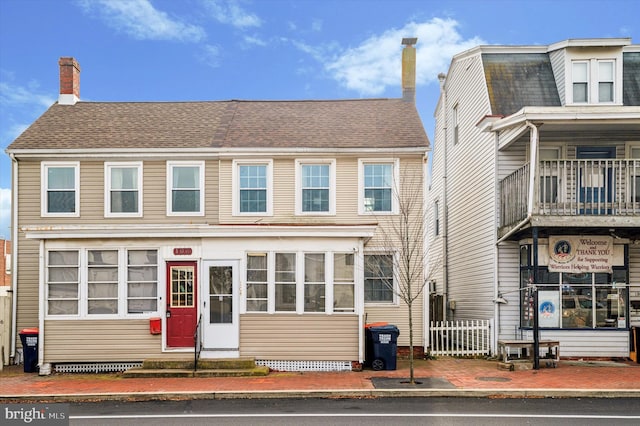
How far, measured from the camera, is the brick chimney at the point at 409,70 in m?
20.5

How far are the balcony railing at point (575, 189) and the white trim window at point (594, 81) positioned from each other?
189cm

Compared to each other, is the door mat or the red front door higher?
the red front door

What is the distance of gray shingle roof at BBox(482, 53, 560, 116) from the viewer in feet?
57.0

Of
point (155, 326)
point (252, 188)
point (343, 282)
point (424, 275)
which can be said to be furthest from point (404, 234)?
point (155, 326)

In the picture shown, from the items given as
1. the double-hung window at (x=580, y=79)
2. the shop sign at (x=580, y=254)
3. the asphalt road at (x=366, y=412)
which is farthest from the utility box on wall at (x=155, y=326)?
the double-hung window at (x=580, y=79)

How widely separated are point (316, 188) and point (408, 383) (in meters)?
6.79

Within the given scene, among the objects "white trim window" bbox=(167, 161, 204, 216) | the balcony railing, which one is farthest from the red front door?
the balcony railing

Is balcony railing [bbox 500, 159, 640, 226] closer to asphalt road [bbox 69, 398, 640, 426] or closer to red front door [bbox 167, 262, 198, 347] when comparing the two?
asphalt road [bbox 69, 398, 640, 426]

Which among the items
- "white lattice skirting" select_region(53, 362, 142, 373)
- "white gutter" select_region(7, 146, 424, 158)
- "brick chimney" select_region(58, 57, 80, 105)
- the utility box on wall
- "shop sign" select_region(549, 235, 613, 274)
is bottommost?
"white lattice skirting" select_region(53, 362, 142, 373)

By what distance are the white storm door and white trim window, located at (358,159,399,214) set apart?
14.7 ft

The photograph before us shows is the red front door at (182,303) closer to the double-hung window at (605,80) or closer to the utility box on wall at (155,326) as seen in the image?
the utility box on wall at (155,326)

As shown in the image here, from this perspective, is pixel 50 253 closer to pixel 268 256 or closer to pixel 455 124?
pixel 268 256

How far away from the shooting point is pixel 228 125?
19328 millimetres

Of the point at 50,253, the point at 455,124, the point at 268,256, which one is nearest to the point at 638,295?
the point at 455,124
